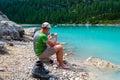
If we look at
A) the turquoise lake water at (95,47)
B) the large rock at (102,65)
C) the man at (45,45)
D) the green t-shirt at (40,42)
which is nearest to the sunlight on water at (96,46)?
the turquoise lake water at (95,47)

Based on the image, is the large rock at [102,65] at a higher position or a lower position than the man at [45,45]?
lower

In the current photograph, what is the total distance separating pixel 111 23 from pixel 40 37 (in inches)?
7122

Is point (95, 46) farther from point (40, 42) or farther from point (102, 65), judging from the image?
point (40, 42)

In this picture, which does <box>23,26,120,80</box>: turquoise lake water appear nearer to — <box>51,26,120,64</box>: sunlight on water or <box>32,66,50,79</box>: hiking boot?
<box>51,26,120,64</box>: sunlight on water

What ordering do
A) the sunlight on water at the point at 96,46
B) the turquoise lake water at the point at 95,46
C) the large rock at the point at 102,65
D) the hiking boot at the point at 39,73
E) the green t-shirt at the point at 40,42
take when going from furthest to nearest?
the sunlight on water at the point at 96,46 → the turquoise lake water at the point at 95,46 → the large rock at the point at 102,65 → the green t-shirt at the point at 40,42 → the hiking boot at the point at 39,73

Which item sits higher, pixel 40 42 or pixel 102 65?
pixel 40 42

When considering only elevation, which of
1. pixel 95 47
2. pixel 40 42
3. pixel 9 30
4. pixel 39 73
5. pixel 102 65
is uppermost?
pixel 40 42

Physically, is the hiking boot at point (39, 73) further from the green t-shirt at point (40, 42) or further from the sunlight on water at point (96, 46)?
the sunlight on water at point (96, 46)

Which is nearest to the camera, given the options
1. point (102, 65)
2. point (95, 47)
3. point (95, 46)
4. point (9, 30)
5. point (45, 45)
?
point (45, 45)

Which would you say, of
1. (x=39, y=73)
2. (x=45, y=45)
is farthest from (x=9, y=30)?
(x=39, y=73)

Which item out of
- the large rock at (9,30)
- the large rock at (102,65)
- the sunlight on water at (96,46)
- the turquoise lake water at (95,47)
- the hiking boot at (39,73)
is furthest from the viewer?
the large rock at (9,30)

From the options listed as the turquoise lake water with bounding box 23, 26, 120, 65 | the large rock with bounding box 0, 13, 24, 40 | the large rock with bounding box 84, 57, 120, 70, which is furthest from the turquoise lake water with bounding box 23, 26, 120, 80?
the large rock with bounding box 0, 13, 24, 40

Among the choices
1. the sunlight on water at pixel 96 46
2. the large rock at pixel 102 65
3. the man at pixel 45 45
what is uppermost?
the man at pixel 45 45

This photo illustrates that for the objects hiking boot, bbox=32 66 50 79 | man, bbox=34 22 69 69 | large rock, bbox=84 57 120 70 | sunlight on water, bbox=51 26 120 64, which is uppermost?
man, bbox=34 22 69 69
